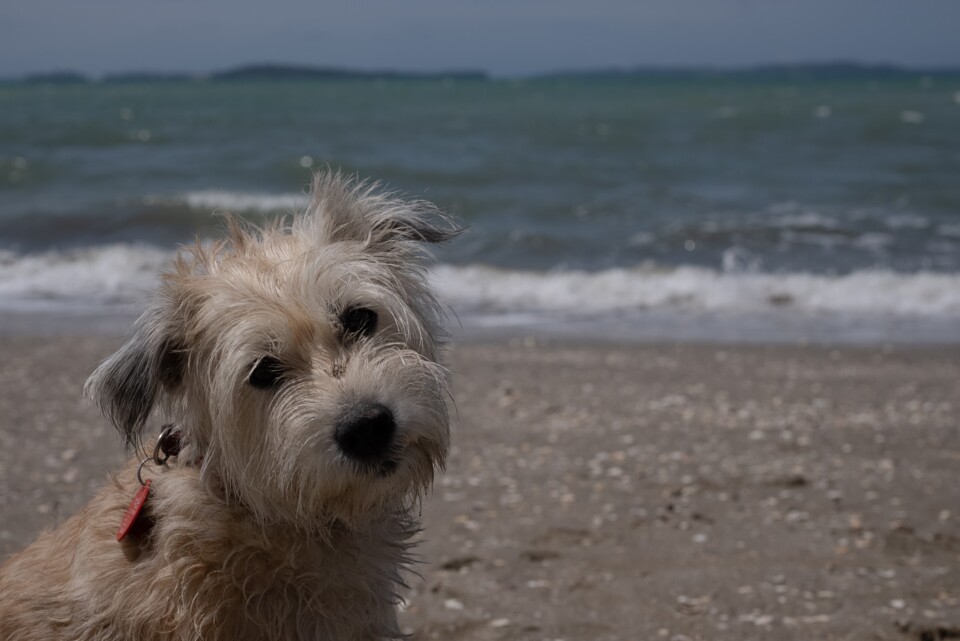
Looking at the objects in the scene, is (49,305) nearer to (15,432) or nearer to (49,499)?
(15,432)

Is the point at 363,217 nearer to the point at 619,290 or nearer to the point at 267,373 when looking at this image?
the point at 267,373

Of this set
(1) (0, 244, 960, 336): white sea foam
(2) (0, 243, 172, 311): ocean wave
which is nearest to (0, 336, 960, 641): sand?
(1) (0, 244, 960, 336): white sea foam

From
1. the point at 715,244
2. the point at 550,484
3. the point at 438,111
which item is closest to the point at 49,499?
the point at 550,484

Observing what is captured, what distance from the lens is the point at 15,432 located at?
8.32 metres

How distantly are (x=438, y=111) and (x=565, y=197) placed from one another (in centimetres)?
2841

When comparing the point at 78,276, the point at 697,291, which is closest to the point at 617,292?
the point at 697,291

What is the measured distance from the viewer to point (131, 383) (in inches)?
127

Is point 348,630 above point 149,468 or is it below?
below

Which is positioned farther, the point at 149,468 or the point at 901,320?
the point at 901,320

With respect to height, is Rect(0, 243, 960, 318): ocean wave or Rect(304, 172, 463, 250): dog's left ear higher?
Rect(304, 172, 463, 250): dog's left ear

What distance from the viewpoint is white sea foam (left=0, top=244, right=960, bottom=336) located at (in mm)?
14148

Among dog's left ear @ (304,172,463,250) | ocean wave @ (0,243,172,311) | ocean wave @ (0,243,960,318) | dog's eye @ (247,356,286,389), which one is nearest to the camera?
dog's eye @ (247,356,286,389)

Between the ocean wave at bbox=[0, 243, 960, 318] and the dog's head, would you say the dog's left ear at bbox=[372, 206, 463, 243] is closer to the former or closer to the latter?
the dog's head

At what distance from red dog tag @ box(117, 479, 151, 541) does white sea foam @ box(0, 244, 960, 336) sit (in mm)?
10067
